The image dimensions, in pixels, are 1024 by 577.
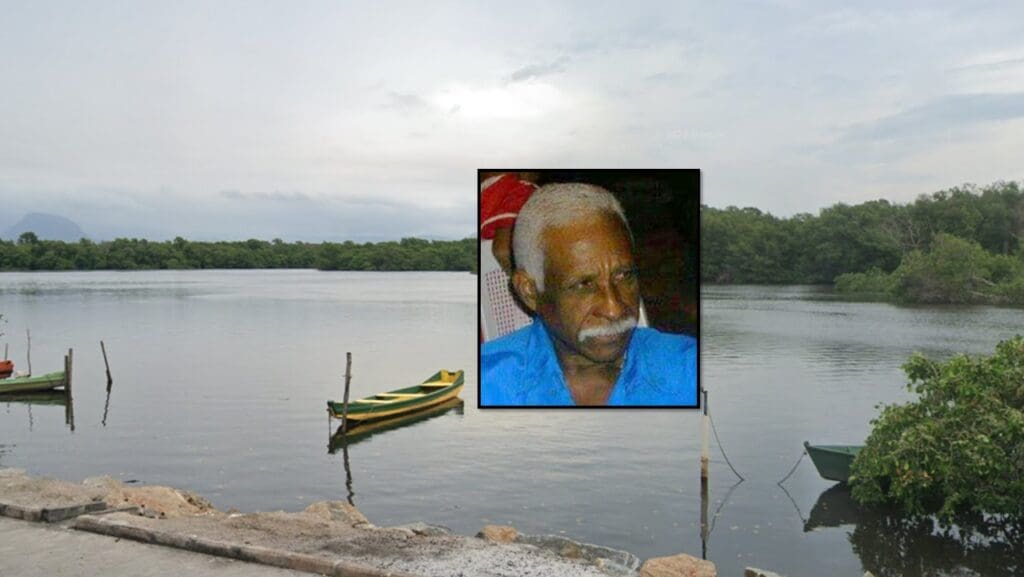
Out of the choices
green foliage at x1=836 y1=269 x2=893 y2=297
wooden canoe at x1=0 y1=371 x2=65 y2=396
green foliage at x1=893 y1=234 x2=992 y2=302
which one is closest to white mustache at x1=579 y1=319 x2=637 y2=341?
wooden canoe at x1=0 y1=371 x2=65 y2=396

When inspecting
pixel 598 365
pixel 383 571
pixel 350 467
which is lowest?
pixel 350 467

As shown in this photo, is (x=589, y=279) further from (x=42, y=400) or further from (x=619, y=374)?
(x=42, y=400)

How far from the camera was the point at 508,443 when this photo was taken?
2130 cm

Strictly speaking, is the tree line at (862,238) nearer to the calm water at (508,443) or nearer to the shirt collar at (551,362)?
the calm water at (508,443)

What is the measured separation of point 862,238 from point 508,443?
2563 inches

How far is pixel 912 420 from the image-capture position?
565 inches

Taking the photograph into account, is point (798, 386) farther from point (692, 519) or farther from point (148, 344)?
point (148, 344)

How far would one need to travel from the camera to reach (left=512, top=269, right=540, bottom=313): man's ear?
22.5 ft

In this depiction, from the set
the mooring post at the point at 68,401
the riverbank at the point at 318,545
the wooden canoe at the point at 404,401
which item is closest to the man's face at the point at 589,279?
the riverbank at the point at 318,545

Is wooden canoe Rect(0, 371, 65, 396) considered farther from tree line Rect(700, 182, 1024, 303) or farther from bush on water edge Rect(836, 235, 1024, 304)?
bush on water edge Rect(836, 235, 1024, 304)

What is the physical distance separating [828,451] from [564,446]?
630 centimetres

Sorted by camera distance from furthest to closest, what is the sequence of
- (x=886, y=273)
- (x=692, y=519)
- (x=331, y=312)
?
1. (x=886, y=273)
2. (x=331, y=312)
3. (x=692, y=519)

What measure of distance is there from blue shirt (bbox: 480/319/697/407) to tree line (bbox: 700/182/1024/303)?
65.9 meters

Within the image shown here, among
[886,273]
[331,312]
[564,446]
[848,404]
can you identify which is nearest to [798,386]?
[848,404]
